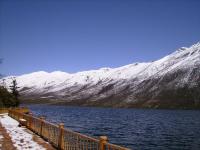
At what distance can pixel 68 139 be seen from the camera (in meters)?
20.8

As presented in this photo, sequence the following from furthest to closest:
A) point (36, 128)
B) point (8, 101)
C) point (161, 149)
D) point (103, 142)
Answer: point (8, 101) < point (161, 149) < point (36, 128) < point (103, 142)

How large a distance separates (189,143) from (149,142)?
6014 mm

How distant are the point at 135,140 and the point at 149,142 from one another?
2647mm

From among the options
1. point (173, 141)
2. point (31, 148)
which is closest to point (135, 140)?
point (173, 141)

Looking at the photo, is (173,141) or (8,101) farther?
(8,101)

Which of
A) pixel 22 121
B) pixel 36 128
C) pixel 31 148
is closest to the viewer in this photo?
pixel 31 148

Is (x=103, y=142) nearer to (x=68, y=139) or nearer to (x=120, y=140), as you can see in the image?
(x=68, y=139)

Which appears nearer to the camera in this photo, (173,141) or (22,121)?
(22,121)

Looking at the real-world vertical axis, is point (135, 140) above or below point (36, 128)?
below

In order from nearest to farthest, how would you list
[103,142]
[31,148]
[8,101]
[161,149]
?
[103,142] < [31,148] < [161,149] < [8,101]

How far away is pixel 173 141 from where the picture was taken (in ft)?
155

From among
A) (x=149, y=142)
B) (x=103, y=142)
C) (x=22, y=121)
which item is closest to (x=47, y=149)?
(x=103, y=142)

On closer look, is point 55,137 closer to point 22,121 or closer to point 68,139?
point 68,139

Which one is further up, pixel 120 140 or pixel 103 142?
pixel 103 142
